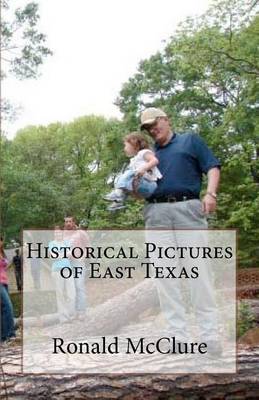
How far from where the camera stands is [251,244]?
14.1 metres

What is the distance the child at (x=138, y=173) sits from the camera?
3133mm

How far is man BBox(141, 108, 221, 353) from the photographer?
316 cm

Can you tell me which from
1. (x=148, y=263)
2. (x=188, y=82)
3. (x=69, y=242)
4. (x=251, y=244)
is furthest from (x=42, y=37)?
(x=148, y=263)

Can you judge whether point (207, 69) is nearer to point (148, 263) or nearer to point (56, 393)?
point (148, 263)

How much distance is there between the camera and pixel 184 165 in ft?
10.6

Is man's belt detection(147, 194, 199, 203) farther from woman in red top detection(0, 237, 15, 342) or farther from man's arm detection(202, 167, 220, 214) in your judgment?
woman in red top detection(0, 237, 15, 342)

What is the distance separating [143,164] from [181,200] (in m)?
0.29

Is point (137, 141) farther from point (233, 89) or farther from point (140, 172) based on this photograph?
point (233, 89)

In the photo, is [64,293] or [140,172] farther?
[64,293]

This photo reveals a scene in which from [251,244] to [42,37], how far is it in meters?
6.89

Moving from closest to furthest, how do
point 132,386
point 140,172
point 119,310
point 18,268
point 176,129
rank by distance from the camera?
point 132,386, point 140,172, point 119,310, point 18,268, point 176,129

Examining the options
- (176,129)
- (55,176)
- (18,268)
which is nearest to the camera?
(18,268)

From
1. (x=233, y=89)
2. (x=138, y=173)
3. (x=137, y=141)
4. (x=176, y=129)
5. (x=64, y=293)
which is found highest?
(x=233, y=89)

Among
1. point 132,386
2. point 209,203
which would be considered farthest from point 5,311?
point 209,203
